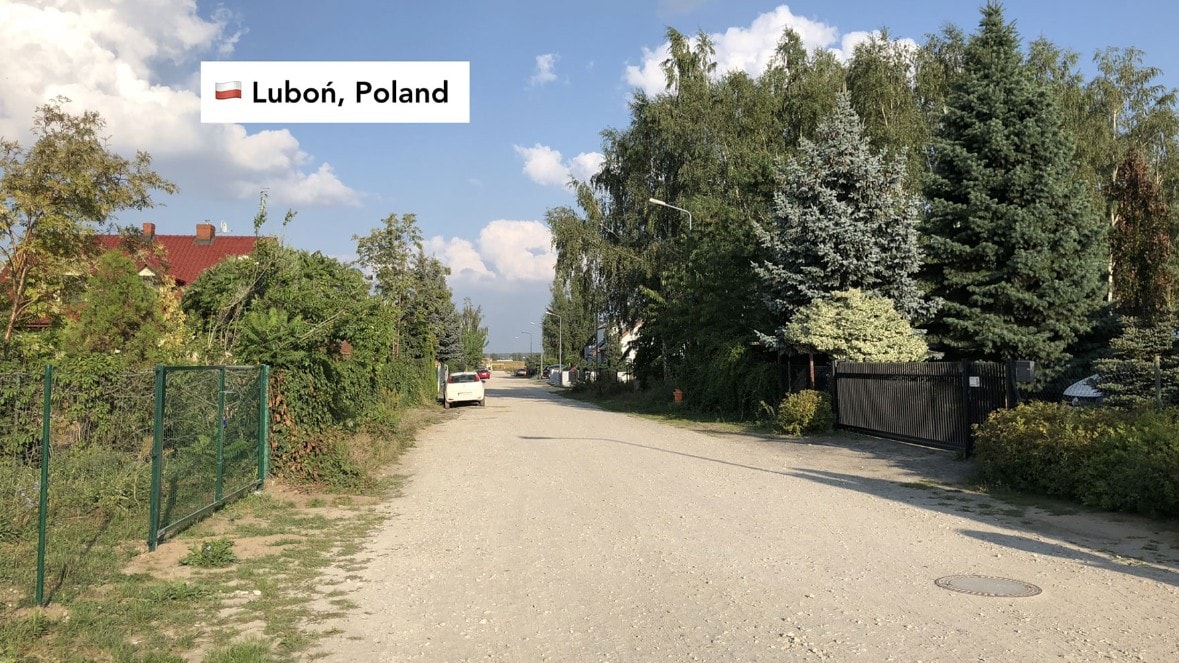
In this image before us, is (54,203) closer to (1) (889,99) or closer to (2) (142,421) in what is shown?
(2) (142,421)

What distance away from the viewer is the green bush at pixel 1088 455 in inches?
361

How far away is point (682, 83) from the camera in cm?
3906

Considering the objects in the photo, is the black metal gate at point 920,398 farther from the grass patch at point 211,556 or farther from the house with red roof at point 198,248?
the house with red roof at point 198,248

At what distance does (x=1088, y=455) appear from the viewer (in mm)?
10469

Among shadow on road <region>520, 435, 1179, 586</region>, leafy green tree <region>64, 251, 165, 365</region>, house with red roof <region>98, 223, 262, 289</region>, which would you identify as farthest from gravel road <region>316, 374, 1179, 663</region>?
house with red roof <region>98, 223, 262, 289</region>

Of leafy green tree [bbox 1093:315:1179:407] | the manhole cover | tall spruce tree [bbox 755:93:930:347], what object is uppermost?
tall spruce tree [bbox 755:93:930:347]

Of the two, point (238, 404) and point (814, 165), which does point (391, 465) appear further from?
point (814, 165)

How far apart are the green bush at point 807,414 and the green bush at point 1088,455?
788 cm

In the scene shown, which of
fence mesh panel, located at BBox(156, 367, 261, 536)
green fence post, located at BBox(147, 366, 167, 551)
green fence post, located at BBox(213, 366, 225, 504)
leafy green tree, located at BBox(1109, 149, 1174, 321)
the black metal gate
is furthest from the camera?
leafy green tree, located at BBox(1109, 149, 1174, 321)

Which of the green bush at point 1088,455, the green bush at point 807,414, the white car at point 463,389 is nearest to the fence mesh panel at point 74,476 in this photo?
the green bush at point 1088,455

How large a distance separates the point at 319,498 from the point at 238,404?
172 centimetres

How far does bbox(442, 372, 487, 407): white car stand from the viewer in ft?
116

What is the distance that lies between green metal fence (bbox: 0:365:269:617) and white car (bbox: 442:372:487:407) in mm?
24287

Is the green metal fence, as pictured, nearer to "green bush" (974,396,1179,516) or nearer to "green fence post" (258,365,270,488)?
"green fence post" (258,365,270,488)
